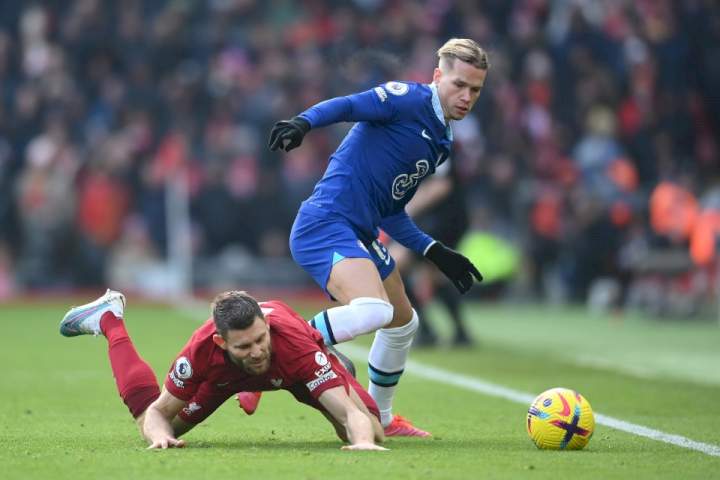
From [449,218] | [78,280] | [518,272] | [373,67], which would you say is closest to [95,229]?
[78,280]

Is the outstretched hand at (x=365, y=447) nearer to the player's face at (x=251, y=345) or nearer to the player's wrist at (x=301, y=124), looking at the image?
the player's face at (x=251, y=345)

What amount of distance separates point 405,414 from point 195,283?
1226cm

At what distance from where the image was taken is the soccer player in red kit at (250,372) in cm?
637

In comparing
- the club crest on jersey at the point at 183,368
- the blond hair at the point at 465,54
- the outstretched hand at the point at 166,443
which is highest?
the blond hair at the point at 465,54

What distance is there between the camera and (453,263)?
7934 millimetres

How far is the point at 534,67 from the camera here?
2155 centimetres

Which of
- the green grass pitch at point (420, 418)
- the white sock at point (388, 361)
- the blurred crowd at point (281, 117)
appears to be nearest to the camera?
the green grass pitch at point (420, 418)

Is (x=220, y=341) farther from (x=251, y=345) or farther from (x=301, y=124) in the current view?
(x=301, y=124)

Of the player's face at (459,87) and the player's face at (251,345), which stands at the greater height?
the player's face at (459,87)

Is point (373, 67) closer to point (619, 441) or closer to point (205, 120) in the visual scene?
point (205, 120)

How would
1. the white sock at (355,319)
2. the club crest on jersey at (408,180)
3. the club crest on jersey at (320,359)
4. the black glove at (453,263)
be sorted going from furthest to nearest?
the black glove at (453,263) → the club crest on jersey at (408,180) → the white sock at (355,319) → the club crest on jersey at (320,359)

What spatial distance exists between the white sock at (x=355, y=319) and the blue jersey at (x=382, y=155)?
0.56 metres

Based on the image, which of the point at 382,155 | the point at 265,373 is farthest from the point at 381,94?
the point at 265,373

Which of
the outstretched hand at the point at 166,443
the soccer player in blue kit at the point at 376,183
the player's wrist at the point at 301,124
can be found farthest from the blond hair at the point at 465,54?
the outstretched hand at the point at 166,443
